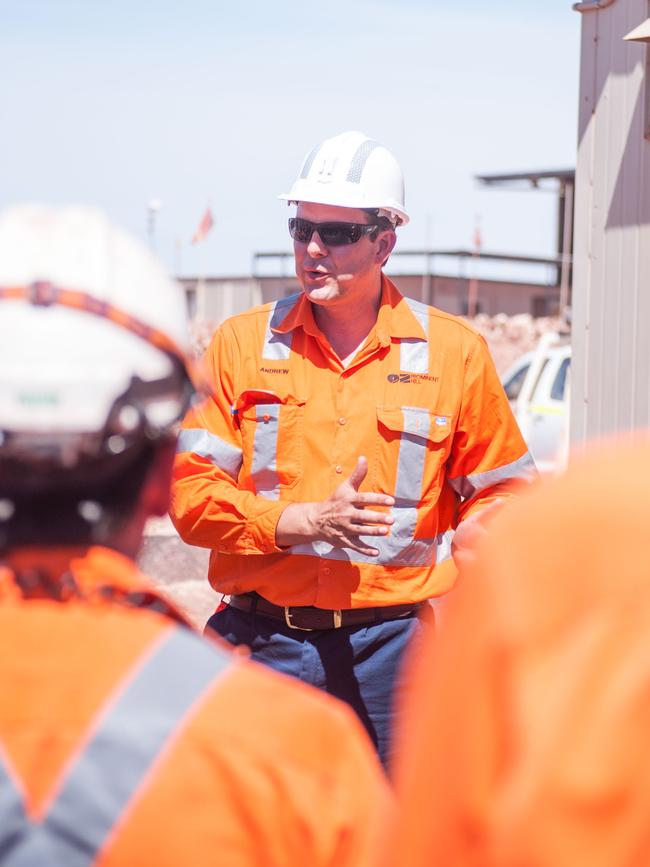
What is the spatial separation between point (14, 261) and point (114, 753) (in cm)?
59

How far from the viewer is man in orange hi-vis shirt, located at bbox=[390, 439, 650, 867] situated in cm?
88

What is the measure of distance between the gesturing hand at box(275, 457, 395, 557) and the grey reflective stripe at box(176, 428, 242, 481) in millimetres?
376

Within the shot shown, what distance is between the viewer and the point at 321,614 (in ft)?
12.5

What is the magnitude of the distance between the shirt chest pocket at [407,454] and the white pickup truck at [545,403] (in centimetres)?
958

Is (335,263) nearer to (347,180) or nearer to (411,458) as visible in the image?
(347,180)

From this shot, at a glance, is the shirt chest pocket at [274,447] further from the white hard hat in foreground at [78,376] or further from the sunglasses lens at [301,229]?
the white hard hat in foreground at [78,376]

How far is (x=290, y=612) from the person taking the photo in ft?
12.5

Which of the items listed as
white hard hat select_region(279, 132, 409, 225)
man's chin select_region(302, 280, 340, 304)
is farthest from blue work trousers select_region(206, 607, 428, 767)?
white hard hat select_region(279, 132, 409, 225)

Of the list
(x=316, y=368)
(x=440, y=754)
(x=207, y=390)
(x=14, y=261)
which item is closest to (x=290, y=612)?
(x=316, y=368)

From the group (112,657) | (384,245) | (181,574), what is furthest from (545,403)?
(112,657)

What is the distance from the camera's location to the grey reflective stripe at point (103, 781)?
1.29 metres

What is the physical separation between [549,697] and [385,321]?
325 centimetres

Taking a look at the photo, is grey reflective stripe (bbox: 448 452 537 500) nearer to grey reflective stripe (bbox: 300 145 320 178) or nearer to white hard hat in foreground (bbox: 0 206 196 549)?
grey reflective stripe (bbox: 300 145 320 178)

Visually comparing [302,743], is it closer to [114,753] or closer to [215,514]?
[114,753]
